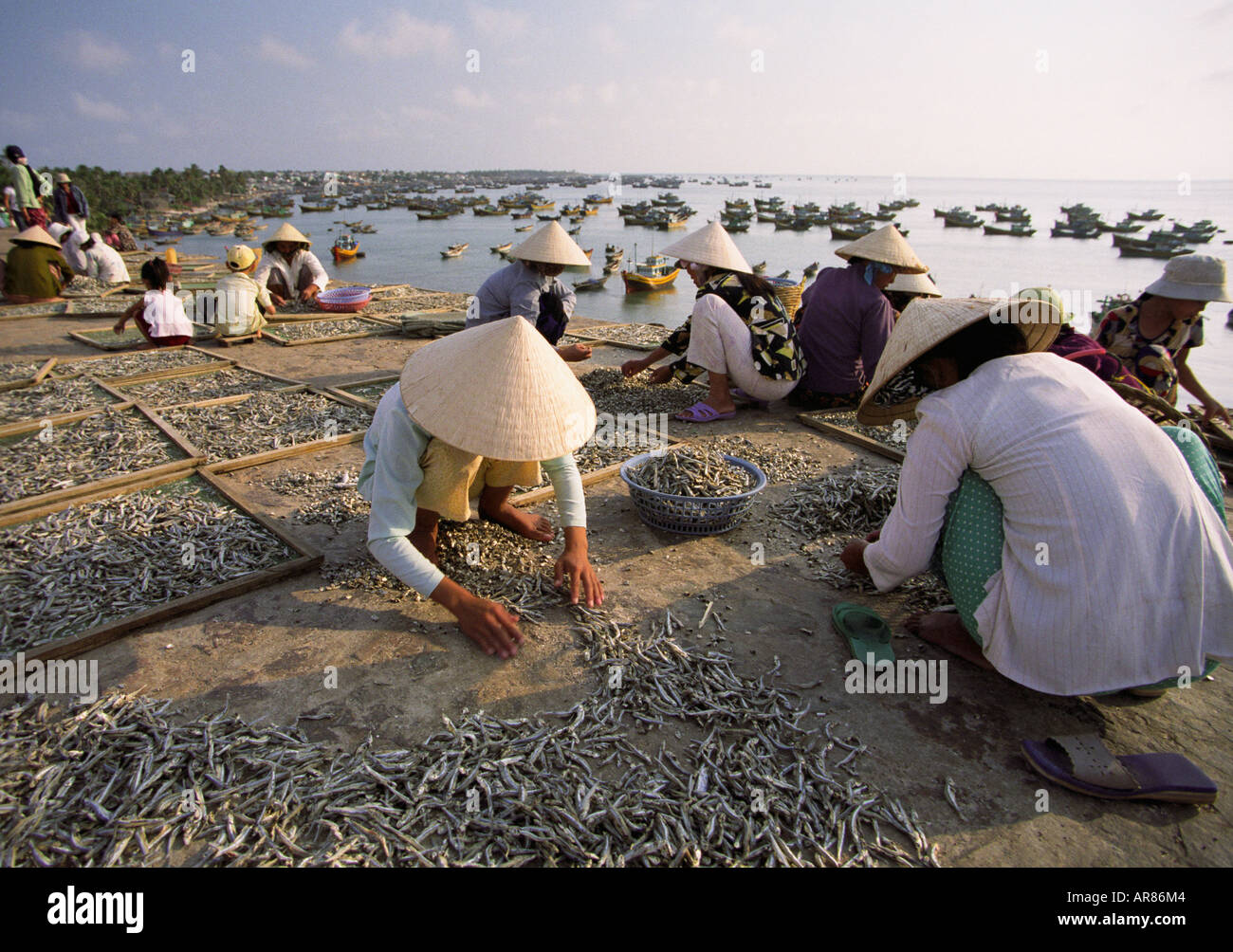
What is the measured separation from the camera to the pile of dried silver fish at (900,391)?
264 centimetres

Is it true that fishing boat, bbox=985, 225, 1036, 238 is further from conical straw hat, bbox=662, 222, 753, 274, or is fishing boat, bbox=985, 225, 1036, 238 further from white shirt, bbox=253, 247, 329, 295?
conical straw hat, bbox=662, 222, 753, 274

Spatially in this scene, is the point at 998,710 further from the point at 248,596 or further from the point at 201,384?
the point at 201,384

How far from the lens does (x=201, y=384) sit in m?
6.04

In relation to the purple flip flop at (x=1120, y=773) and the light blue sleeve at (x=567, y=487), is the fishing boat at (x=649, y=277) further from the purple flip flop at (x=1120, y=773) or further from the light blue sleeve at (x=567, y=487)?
the purple flip flop at (x=1120, y=773)

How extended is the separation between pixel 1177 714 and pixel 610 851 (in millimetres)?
2159

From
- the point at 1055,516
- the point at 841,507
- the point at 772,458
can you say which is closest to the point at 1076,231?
the point at 772,458

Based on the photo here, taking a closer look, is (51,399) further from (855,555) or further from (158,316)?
(855,555)

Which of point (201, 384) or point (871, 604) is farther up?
point (201, 384)

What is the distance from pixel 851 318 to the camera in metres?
5.39

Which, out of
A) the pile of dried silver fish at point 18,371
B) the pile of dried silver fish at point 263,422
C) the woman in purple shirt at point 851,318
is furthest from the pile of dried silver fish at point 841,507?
the pile of dried silver fish at point 18,371

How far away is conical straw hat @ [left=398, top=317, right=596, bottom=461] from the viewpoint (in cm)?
221
